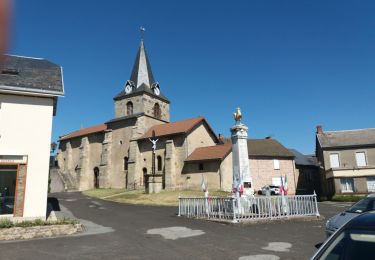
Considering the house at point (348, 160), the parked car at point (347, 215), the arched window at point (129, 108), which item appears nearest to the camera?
the parked car at point (347, 215)

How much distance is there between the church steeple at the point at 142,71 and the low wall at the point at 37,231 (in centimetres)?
3922

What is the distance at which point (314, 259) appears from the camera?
2.86 metres

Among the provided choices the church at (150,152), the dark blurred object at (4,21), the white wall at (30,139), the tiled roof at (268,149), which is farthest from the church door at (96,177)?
the dark blurred object at (4,21)

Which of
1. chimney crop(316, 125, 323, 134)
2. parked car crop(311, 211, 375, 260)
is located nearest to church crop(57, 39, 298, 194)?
chimney crop(316, 125, 323, 134)

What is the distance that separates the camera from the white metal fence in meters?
13.8

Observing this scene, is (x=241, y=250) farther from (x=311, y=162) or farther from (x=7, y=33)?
(x=311, y=162)

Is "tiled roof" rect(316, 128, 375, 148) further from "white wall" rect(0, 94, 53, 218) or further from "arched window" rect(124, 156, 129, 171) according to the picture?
"white wall" rect(0, 94, 53, 218)

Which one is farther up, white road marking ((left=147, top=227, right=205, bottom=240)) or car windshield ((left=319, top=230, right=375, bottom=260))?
car windshield ((left=319, top=230, right=375, bottom=260))

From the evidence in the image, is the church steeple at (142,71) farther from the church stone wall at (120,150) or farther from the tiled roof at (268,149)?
the tiled roof at (268,149)

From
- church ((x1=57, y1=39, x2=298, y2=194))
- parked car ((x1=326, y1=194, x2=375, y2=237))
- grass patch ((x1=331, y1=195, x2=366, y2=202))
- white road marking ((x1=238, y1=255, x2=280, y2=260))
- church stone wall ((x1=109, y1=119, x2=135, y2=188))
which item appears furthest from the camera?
church stone wall ((x1=109, y1=119, x2=135, y2=188))

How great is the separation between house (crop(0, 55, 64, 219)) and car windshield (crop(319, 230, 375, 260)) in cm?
1276

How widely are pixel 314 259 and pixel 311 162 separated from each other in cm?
4905

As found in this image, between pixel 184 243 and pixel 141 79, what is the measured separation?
42.6 metres

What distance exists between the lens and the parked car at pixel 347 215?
8.21 metres
